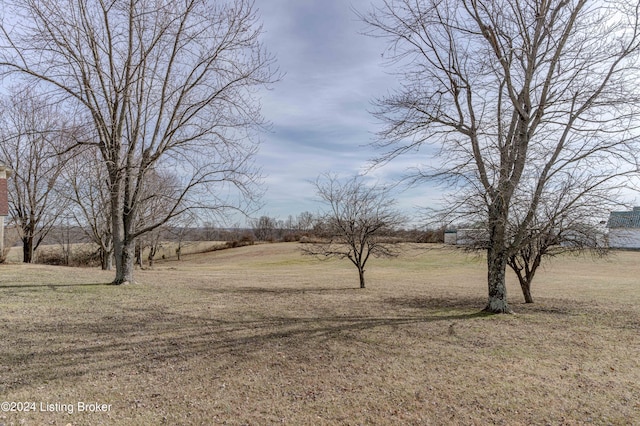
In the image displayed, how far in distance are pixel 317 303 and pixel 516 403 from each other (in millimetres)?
6329

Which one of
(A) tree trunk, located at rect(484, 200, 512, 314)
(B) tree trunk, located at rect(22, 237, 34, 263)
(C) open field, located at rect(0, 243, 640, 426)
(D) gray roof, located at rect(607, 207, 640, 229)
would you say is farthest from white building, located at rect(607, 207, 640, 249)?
(B) tree trunk, located at rect(22, 237, 34, 263)

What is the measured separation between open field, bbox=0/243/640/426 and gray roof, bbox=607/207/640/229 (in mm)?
2117

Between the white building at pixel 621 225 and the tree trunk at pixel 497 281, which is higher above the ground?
the white building at pixel 621 225

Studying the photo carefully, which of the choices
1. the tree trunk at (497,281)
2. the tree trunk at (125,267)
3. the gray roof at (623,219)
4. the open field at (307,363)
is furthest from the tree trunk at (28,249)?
the gray roof at (623,219)

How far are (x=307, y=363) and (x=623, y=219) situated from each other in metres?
8.54

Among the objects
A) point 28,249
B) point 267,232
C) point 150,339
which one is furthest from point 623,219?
point 267,232

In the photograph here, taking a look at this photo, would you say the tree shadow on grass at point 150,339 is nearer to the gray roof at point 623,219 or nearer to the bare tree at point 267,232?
the gray roof at point 623,219

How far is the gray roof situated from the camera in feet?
28.0

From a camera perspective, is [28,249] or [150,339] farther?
[28,249]

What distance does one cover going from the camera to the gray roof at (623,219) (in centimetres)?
855

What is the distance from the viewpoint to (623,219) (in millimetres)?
8922

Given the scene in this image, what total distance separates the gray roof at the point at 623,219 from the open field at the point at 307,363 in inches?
83.3

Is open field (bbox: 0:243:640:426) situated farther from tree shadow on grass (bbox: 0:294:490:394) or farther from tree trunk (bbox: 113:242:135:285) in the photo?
tree trunk (bbox: 113:242:135:285)

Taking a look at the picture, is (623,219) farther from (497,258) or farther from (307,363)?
(307,363)
